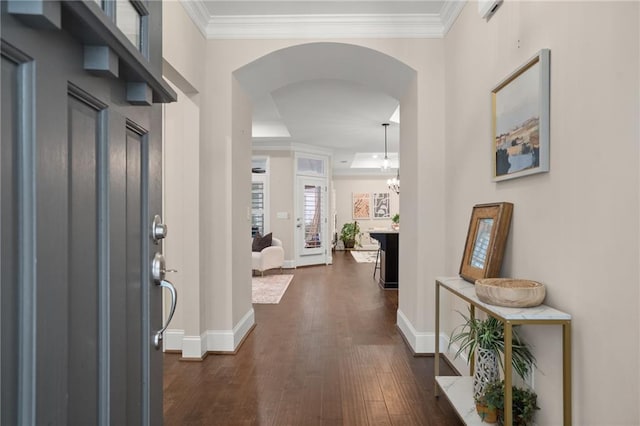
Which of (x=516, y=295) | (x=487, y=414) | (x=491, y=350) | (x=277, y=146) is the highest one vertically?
(x=277, y=146)

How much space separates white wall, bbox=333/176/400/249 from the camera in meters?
12.3

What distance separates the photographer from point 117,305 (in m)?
0.78

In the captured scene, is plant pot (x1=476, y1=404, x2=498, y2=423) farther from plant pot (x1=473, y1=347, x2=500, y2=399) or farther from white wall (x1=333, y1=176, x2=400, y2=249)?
white wall (x1=333, y1=176, x2=400, y2=249)

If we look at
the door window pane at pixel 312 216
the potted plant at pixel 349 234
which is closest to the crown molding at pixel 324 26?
the door window pane at pixel 312 216

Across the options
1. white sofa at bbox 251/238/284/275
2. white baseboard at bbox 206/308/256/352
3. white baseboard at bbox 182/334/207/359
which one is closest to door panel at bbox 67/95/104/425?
white baseboard at bbox 182/334/207/359

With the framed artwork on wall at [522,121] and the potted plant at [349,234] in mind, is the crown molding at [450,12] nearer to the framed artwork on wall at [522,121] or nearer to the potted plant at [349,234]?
the framed artwork on wall at [522,121]

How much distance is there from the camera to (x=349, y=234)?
11859 millimetres

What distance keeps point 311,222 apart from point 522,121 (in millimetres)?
6770

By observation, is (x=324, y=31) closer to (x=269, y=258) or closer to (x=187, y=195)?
(x=187, y=195)

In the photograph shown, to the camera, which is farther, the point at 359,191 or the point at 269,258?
the point at 359,191

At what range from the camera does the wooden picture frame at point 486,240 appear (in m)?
1.88

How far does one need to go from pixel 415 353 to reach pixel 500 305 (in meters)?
1.65

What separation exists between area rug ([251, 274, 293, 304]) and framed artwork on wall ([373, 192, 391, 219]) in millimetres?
6042

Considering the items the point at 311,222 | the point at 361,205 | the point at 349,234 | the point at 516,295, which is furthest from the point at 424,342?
the point at 361,205
